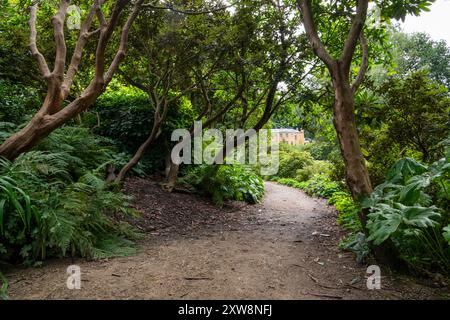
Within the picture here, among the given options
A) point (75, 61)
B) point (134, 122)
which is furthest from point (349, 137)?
point (134, 122)

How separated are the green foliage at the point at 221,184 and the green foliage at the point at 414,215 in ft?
16.0

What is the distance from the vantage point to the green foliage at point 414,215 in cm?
218

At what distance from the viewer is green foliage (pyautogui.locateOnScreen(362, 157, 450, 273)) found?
2178 millimetres

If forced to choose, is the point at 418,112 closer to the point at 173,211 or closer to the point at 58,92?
the point at 173,211

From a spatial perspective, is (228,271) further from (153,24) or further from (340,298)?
(153,24)

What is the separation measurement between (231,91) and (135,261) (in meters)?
5.93

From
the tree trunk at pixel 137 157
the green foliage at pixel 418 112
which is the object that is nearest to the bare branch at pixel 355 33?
the green foliage at pixel 418 112

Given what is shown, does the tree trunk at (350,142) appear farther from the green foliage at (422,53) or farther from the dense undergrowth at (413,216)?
the green foliage at (422,53)

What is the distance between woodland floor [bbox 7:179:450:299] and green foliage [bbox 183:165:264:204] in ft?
8.01

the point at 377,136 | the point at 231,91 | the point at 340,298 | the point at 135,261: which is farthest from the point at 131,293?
the point at 231,91

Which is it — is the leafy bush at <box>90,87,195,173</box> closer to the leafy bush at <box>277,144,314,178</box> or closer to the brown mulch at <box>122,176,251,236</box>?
the brown mulch at <box>122,176,251,236</box>

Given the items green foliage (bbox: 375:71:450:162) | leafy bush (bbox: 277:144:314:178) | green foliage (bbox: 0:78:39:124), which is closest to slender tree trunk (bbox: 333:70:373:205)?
green foliage (bbox: 375:71:450:162)
